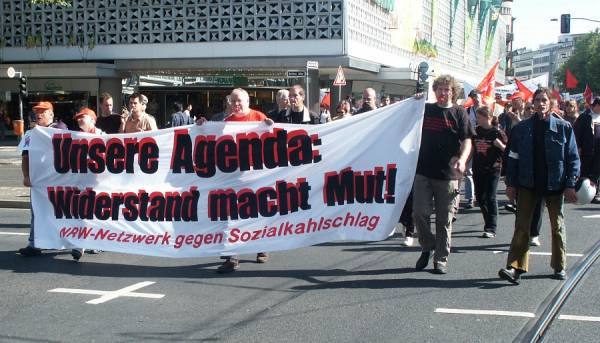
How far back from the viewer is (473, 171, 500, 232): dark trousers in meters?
9.31

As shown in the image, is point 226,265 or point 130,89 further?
point 130,89

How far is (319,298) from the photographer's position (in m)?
6.16

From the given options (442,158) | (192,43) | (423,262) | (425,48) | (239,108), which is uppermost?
(425,48)

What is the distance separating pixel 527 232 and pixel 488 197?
2.77 metres

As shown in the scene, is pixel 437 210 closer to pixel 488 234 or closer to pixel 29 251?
pixel 488 234

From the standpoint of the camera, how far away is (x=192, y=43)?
1201 inches

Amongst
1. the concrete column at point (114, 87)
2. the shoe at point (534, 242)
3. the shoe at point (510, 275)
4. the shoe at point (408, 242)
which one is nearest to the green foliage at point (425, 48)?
the concrete column at point (114, 87)

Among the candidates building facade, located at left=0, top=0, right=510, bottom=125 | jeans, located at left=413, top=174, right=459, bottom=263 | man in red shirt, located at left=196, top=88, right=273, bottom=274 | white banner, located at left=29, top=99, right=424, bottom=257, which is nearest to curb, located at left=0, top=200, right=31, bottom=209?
white banner, located at left=29, top=99, right=424, bottom=257

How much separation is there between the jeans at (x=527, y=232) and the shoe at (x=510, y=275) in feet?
0.16

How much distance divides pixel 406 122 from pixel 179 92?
28547 mm

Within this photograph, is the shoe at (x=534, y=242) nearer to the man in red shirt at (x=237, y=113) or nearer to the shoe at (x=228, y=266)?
the man in red shirt at (x=237, y=113)

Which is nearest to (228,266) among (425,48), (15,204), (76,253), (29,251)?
(76,253)

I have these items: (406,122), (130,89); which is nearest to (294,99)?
(406,122)

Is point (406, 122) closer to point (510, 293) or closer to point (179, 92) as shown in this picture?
point (510, 293)
